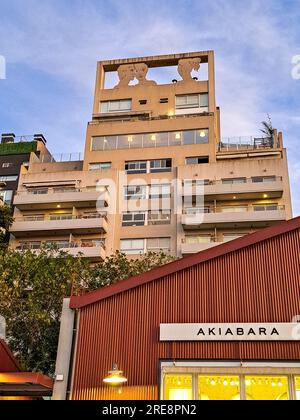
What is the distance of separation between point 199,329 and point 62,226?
1372 inches

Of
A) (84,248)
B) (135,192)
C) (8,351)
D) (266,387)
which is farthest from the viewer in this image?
(135,192)

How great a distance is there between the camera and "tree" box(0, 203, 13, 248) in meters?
46.5

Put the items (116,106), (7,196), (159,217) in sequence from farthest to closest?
(116,106)
(7,196)
(159,217)

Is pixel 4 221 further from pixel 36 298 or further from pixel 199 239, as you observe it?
pixel 36 298

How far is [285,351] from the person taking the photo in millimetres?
12703

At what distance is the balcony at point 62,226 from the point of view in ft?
152

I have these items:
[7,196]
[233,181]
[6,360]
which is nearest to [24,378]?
[6,360]

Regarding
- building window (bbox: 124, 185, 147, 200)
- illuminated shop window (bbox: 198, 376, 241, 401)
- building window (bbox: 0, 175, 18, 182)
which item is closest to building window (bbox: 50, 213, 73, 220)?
building window (bbox: 124, 185, 147, 200)

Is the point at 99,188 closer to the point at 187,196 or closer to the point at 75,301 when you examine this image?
the point at 187,196

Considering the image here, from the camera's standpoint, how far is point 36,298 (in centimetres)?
2759

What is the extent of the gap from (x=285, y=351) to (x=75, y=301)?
226 inches

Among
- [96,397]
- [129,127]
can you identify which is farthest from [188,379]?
[129,127]

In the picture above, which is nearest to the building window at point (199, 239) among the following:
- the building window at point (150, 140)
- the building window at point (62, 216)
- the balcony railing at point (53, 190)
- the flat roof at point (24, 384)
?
A: the balcony railing at point (53, 190)
